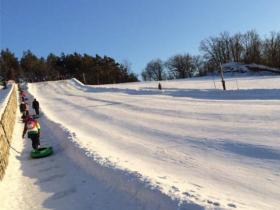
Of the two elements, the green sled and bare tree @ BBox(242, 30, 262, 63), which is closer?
the green sled

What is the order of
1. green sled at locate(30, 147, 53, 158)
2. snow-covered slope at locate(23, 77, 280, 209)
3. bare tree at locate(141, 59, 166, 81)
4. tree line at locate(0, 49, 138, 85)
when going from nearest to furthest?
1. snow-covered slope at locate(23, 77, 280, 209)
2. green sled at locate(30, 147, 53, 158)
3. tree line at locate(0, 49, 138, 85)
4. bare tree at locate(141, 59, 166, 81)

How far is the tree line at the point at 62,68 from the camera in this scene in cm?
9188

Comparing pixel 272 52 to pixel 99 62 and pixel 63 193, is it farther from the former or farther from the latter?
pixel 63 193

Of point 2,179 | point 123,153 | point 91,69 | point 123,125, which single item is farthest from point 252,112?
point 91,69

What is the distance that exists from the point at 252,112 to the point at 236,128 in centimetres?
333

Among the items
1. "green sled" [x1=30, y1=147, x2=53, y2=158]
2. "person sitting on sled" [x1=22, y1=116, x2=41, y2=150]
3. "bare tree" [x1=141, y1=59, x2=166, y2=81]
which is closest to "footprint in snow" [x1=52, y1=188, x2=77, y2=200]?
"green sled" [x1=30, y1=147, x2=53, y2=158]

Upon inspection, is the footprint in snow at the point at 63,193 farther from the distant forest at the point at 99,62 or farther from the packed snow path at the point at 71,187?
the distant forest at the point at 99,62

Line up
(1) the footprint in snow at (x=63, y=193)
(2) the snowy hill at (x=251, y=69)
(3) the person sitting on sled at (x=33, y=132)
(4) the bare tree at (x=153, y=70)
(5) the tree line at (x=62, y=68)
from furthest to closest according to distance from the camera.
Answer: (4) the bare tree at (x=153, y=70) → (5) the tree line at (x=62, y=68) → (2) the snowy hill at (x=251, y=69) → (3) the person sitting on sled at (x=33, y=132) → (1) the footprint in snow at (x=63, y=193)

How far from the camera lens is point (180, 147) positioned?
1229 centimetres

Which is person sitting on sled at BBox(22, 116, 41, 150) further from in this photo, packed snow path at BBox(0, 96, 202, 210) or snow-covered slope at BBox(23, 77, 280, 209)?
snow-covered slope at BBox(23, 77, 280, 209)

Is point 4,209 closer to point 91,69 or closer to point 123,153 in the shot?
point 123,153

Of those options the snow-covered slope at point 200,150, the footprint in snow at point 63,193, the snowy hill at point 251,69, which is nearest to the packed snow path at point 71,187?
the footprint in snow at point 63,193

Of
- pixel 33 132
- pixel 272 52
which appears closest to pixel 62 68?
pixel 272 52

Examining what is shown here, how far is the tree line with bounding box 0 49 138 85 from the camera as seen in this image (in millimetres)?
91875
